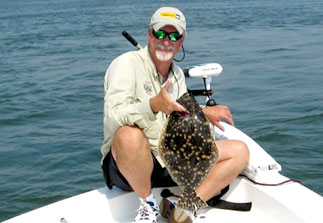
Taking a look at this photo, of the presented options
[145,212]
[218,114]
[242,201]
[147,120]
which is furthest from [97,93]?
[218,114]

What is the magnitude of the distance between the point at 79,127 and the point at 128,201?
4.59 m

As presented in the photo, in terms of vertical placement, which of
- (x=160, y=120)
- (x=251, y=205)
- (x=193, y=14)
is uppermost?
(x=160, y=120)

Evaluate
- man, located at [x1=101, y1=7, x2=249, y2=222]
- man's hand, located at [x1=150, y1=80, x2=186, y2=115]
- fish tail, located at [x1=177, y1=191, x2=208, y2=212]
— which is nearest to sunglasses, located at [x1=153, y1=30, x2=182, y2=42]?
man, located at [x1=101, y1=7, x2=249, y2=222]

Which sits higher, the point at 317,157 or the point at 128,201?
the point at 128,201

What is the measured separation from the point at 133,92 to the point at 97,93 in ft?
23.4

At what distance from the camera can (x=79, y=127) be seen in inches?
323

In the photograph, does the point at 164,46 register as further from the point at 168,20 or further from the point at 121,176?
the point at 121,176

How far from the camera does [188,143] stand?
9.46ft

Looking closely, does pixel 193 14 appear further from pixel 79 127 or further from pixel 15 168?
pixel 15 168

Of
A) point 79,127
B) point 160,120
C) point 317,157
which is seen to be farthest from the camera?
point 79,127

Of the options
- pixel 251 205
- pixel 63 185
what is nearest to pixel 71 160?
pixel 63 185

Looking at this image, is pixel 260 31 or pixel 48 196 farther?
pixel 260 31

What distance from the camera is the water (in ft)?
20.9

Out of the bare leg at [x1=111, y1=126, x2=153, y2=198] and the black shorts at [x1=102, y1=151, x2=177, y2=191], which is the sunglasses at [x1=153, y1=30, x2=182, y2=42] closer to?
the bare leg at [x1=111, y1=126, x2=153, y2=198]
